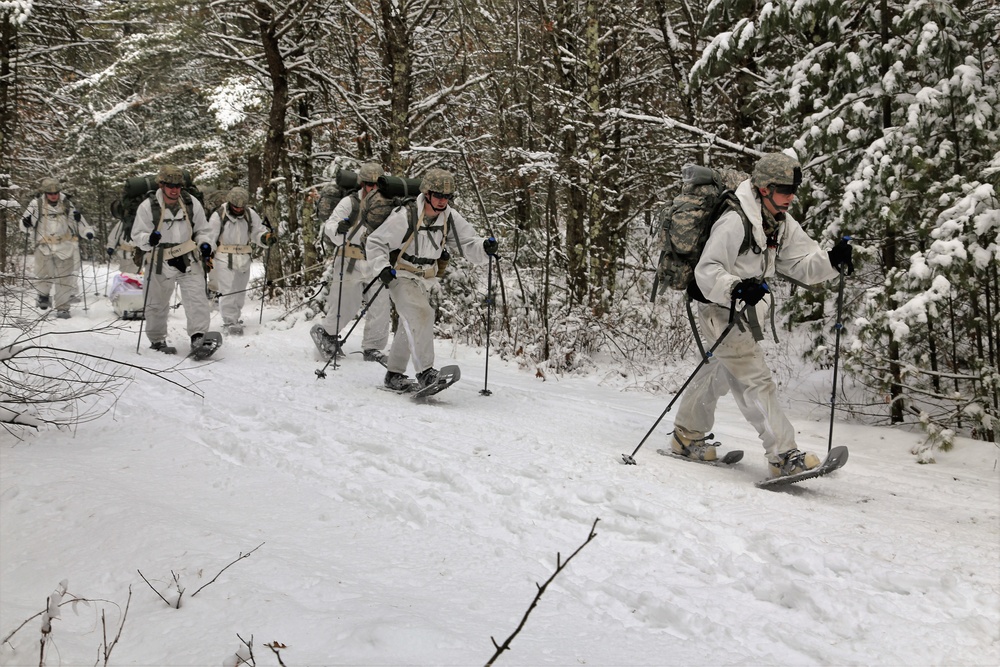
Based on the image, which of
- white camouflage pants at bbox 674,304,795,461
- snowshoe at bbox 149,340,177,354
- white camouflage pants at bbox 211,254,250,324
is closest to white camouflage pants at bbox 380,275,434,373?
white camouflage pants at bbox 674,304,795,461

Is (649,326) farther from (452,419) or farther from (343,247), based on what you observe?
(452,419)

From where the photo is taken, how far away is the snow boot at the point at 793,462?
191 inches

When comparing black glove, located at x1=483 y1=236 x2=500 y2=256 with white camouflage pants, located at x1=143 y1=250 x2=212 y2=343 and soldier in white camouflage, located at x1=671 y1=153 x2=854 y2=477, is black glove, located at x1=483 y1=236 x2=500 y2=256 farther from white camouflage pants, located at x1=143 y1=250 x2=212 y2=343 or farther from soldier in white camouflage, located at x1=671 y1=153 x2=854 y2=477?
white camouflage pants, located at x1=143 y1=250 x2=212 y2=343

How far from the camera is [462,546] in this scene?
3576 mm

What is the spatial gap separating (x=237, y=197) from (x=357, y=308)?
392 cm

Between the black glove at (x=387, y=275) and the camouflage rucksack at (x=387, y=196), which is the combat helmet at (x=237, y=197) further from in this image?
the black glove at (x=387, y=275)

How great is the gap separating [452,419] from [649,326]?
232 inches

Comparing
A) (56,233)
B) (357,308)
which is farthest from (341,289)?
(56,233)

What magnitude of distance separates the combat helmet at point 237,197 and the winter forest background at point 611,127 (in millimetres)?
1639

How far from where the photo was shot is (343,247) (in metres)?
10.0

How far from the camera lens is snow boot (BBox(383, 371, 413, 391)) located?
7754 millimetres

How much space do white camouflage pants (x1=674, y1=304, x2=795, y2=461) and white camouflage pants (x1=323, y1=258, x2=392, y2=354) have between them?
522 cm

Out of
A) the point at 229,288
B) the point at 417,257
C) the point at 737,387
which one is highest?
the point at 417,257

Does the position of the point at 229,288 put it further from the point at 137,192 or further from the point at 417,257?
the point at 417,257
